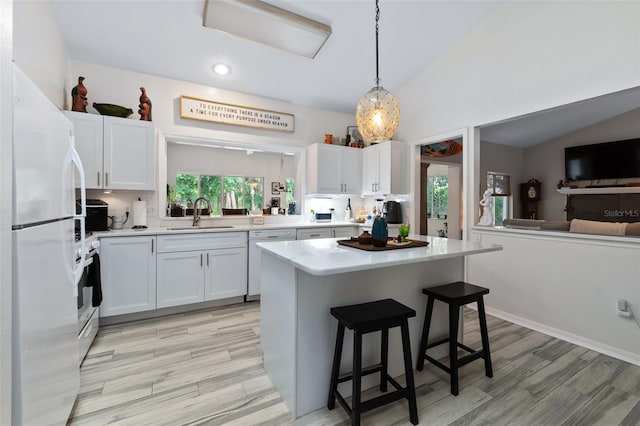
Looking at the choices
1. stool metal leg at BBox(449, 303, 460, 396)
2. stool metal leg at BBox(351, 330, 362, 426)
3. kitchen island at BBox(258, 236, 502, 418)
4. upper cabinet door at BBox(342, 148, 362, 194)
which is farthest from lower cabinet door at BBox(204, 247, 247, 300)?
stool metal leg at BBox(449, 303, 460, 396)

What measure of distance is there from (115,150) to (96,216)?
0.73m

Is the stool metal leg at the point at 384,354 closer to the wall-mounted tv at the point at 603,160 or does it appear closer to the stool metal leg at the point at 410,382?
the stool metal leg at the point at 410,382

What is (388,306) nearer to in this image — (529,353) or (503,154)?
(529,353)

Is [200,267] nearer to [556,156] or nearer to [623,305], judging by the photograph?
[623,305]

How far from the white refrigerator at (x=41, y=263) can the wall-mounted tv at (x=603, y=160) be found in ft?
24.3

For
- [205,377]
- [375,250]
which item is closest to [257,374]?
[205,377]

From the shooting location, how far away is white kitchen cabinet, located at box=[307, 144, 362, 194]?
4.36 metres

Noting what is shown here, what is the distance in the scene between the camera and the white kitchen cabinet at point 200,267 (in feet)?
10.4

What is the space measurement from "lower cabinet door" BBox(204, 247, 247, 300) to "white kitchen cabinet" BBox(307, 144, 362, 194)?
1.53 meters

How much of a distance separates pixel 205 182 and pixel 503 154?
6413mm

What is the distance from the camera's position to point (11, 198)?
1.02 m

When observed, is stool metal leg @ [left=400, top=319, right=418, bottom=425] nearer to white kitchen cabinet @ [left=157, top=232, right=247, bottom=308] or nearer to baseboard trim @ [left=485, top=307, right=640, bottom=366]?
baseboard trim @ [left=485, top=307, right=640, bottom=366]

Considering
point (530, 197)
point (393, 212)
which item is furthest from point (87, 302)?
point (530, 197)

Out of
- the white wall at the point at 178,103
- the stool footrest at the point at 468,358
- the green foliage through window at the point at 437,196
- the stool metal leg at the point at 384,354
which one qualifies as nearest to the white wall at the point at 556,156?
the green foliage through window at the point at 437,196
